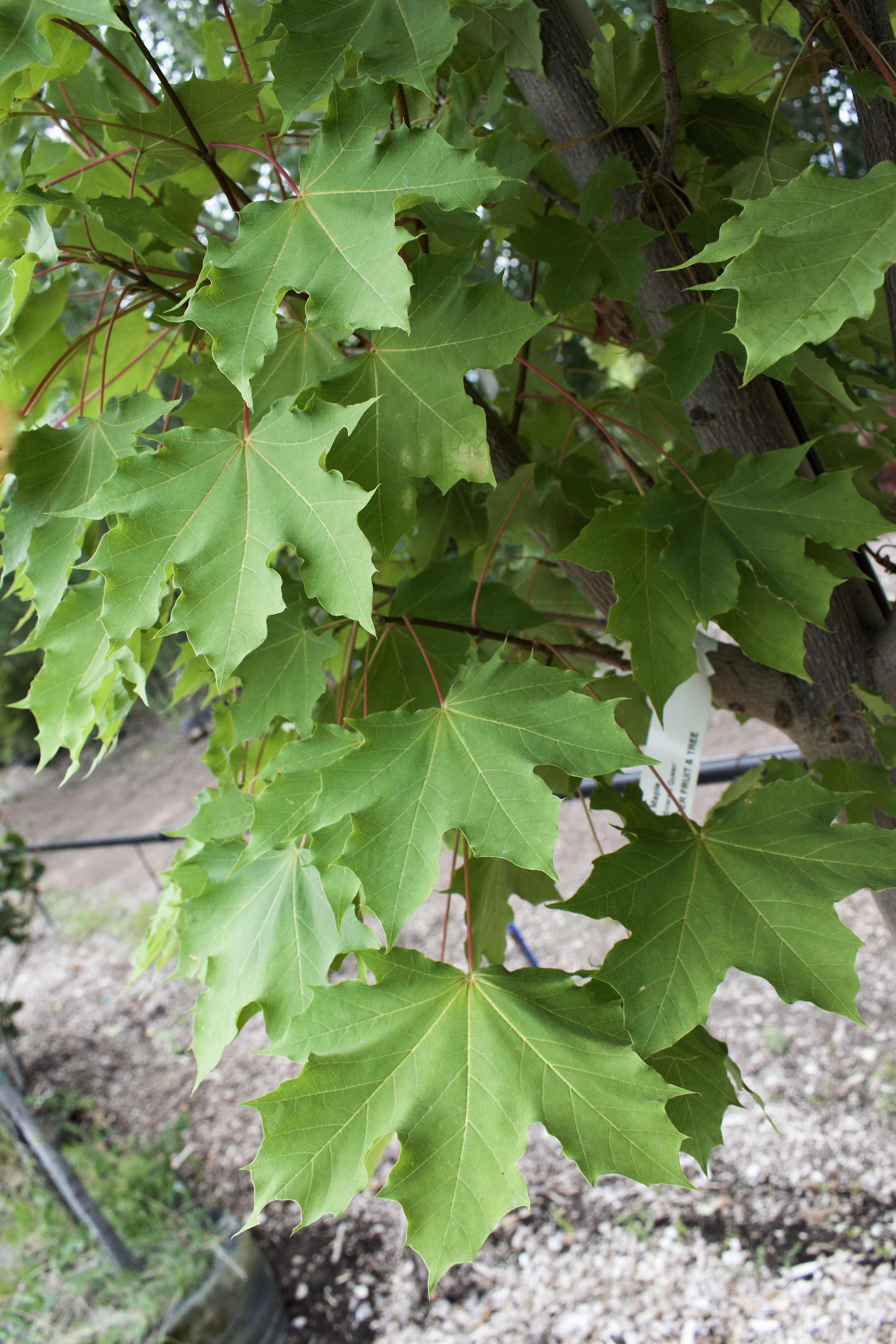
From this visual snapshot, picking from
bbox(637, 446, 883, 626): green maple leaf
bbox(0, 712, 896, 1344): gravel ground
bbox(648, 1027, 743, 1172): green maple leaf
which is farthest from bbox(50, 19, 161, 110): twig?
bbox(0, 712, 896, 1344): gravel ground

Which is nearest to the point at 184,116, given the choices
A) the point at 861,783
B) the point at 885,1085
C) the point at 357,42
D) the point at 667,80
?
the point at 357,42

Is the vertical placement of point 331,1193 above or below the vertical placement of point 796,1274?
above

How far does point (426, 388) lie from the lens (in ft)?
1.87

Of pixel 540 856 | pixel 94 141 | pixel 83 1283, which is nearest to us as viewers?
pixel 540 856

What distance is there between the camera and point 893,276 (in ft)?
2.31

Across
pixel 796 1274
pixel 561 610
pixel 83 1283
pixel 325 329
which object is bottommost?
pixel 796 1274

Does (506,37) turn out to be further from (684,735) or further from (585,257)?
(684,735)

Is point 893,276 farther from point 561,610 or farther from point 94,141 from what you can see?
point 94,141

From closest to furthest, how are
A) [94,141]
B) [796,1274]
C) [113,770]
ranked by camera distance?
1. [94,141]
2. [796,1274]
3. [113,770]

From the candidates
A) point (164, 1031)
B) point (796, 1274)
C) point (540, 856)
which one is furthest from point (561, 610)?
point (164, 1031)

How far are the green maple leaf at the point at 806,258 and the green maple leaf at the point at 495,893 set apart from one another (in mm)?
466

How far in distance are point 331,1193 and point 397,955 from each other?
0.14m

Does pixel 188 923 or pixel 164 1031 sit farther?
pixel 164 1031

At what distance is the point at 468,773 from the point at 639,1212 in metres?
1.70
